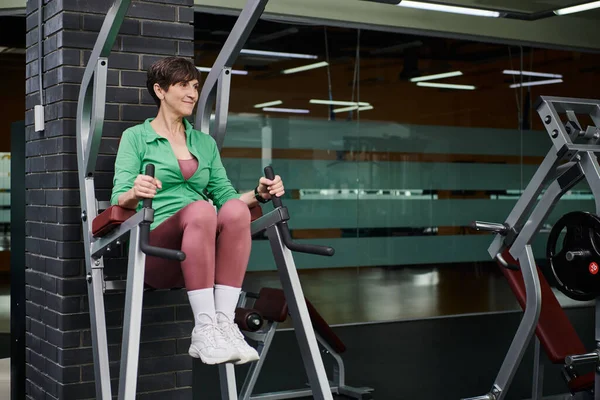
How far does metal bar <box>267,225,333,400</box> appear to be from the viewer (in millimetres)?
2377

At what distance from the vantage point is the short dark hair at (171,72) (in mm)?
2605

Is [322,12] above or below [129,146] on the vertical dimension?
above

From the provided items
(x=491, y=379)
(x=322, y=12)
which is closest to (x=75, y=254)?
(x=491, y=379)

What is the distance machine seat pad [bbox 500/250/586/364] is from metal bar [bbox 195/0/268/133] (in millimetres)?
1575

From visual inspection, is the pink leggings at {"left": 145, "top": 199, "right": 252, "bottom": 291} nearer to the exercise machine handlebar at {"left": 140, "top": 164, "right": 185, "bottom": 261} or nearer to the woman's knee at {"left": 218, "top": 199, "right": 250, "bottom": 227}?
the woman's knee at {"left": 218, "top": 199, "right": 250, "bottom": 227}

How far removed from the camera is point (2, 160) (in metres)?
5.85

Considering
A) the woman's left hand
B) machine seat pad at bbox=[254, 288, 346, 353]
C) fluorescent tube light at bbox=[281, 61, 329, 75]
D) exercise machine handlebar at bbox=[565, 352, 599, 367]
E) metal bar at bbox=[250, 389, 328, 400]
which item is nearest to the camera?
the woman's left hand

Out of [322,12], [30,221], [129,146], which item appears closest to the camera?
[129,146]

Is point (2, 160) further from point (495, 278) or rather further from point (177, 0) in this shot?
point (495, 278)

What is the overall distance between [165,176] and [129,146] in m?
0.15

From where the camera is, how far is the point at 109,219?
7.76 ft

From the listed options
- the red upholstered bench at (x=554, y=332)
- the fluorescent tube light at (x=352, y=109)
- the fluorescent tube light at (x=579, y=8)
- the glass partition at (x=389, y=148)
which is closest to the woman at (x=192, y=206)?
the red upholstered bench at (x=554, y=332)

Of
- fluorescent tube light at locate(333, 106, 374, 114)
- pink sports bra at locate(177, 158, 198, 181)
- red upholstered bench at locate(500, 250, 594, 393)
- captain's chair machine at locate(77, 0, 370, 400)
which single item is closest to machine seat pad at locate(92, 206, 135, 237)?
captain's chair machine at locate(77, 0, 370, 400)

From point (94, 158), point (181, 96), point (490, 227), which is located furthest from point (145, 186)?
point (490, 227)
